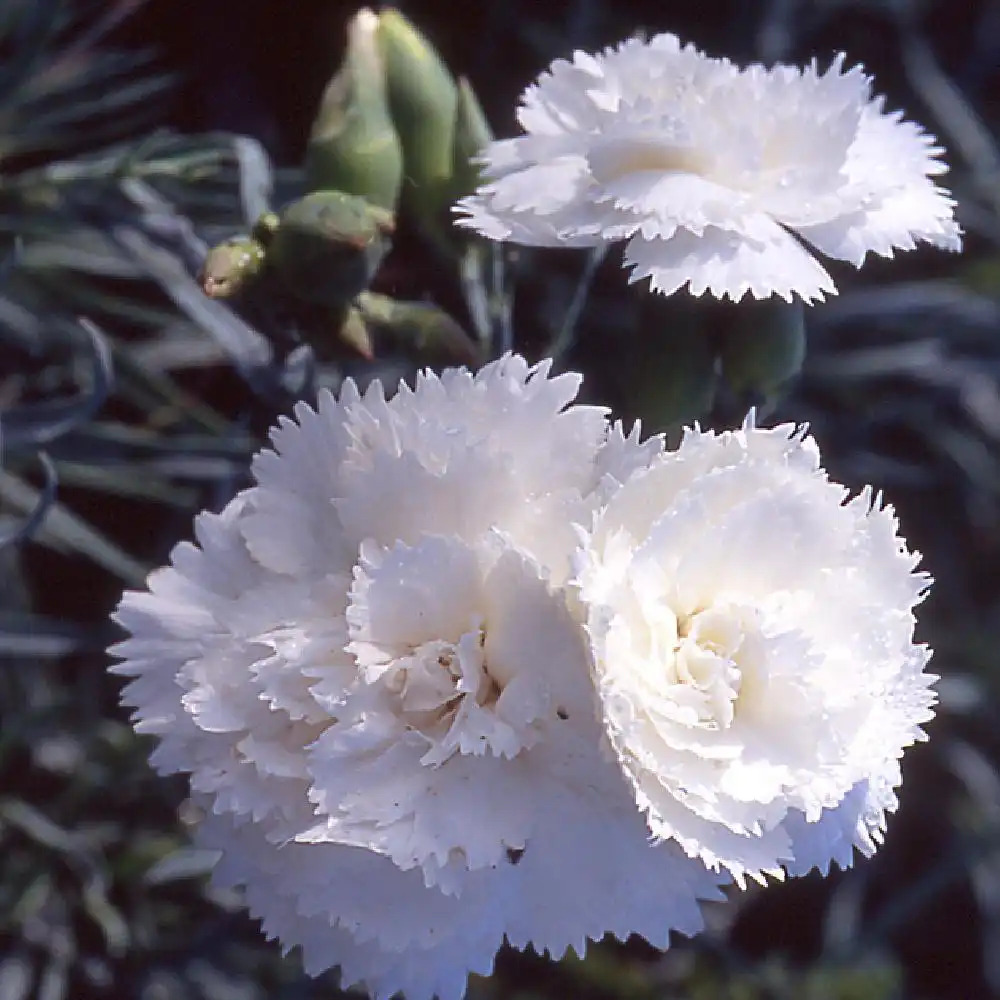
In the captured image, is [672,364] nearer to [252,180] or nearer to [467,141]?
[467,141]

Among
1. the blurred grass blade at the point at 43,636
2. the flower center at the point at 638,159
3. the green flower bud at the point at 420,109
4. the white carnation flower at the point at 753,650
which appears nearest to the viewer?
the white carnation flower at the point at 753,650

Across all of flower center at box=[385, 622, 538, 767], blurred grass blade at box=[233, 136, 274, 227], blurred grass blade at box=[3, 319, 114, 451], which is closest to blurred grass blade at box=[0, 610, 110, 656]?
blurred grass blade at box=[3, 319, 114, 451]

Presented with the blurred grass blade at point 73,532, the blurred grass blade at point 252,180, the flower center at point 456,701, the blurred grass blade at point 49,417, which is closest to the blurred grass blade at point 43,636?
the blurred grass blade at point 73,532

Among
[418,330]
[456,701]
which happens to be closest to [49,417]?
[418,330]

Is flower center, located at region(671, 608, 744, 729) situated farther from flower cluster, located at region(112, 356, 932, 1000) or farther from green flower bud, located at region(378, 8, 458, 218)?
green flower bud, located at region(378, 8, 458, 218)

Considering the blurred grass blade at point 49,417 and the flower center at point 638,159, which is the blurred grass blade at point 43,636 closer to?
the blurred grass blade at point 49,417

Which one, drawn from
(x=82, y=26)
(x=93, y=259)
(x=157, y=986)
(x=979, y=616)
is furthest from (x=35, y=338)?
(x=979, y=616)

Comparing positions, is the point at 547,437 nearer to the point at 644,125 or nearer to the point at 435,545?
the point at 435,545

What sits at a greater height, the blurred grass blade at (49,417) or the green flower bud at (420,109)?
the green flower bud at (420,109)
